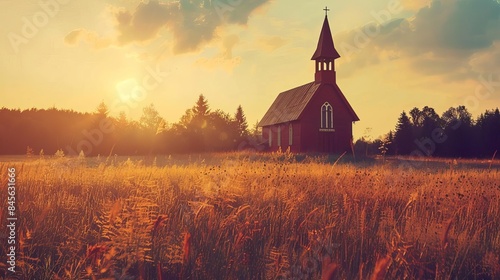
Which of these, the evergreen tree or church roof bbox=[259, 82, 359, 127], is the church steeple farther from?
the evergreen tree

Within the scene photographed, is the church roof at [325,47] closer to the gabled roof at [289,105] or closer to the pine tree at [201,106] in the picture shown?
the gabled roof at [289,105]

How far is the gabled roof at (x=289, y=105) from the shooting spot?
38.2m

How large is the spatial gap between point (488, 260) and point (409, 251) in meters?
0.84

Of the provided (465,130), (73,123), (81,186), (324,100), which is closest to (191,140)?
(73,123)

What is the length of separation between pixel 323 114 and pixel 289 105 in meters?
5.34

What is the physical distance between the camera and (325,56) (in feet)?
125

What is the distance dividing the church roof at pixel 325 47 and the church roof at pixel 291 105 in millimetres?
2653

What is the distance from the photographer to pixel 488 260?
4500mm

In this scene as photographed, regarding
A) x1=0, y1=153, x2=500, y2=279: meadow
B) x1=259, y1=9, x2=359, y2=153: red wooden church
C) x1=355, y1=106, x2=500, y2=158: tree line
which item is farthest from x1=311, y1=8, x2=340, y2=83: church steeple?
x1=0, y1=153, x2=500, y2=279: meadow

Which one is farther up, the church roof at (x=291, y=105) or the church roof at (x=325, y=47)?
the church roof at (x=325, y=47)

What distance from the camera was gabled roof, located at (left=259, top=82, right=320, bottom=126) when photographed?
38.2 m

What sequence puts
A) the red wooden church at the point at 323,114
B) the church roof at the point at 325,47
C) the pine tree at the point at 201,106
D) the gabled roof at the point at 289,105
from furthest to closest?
the pine tree at the point at 201,106
the gabled roof at the point at 289,105
the church roof at the point at 325,47
the red wooden church at the point at 323,114

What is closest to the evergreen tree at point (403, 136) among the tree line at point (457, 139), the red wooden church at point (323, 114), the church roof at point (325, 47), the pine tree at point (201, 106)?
the tree line at point (457, 139)

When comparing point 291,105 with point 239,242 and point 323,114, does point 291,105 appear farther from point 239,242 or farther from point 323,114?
point 239,242
